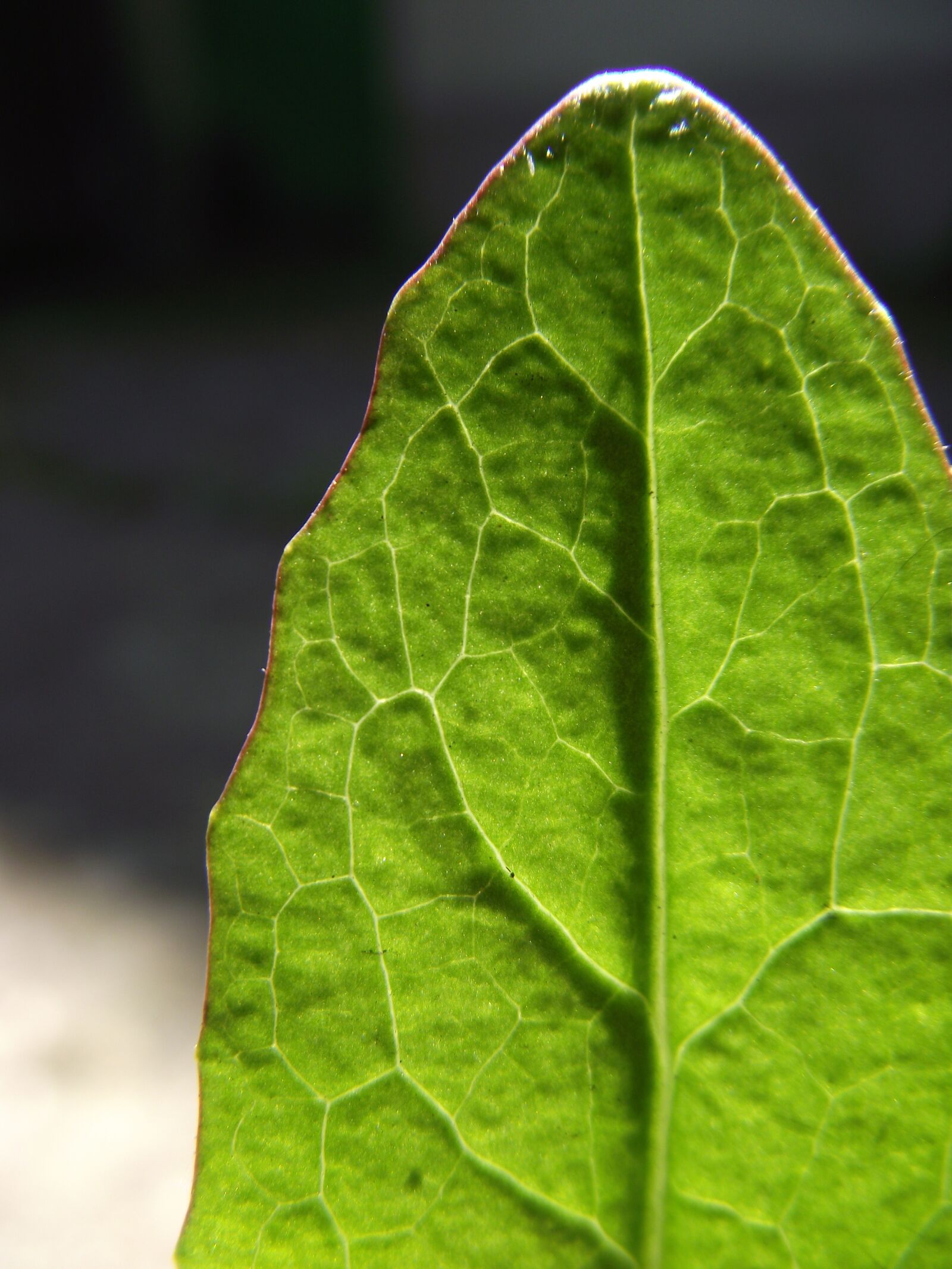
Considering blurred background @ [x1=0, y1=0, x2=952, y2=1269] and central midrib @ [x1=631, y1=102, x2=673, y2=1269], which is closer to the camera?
central midrib @ [x1=631, y1=102, x2=673, y2=1269]

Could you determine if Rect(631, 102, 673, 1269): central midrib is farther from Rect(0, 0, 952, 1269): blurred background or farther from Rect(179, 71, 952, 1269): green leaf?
Rect(0, 0, 952, 1269): blurred background

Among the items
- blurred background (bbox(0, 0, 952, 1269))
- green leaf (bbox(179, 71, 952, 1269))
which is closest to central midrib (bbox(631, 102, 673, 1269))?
green leaf (bbox(179, 71, 952, 1269))

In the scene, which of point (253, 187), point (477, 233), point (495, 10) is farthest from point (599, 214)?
point (253, 187)

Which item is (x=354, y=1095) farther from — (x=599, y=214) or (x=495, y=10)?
(x=495, y=10)

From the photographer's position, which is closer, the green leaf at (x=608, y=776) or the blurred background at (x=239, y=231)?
the green leaf at (x=608, y=776)

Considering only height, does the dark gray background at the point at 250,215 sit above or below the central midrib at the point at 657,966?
above

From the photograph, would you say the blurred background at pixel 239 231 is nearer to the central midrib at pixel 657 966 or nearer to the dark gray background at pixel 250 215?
the dark gray background at pixel 250 215

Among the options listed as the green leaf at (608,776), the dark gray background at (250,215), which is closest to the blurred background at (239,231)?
the dark gray background at (250,215)
